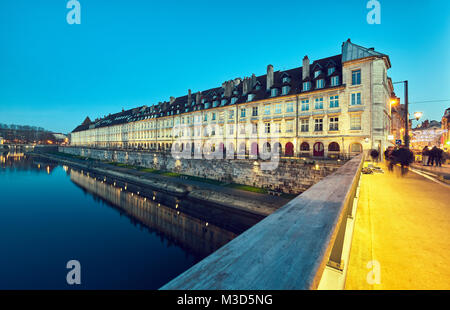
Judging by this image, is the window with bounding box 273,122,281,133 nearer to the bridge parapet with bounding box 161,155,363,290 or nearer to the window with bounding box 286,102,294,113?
the window with bounding box 286,102,294,113

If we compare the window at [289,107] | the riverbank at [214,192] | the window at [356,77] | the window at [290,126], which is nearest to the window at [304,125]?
the window at [290,126]

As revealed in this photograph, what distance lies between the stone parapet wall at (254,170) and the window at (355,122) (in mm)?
8683

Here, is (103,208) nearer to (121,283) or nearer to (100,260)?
(100,260)

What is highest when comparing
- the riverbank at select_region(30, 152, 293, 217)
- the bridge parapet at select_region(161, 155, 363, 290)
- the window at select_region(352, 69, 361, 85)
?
the window at select_region(352, 69, 361, 85)

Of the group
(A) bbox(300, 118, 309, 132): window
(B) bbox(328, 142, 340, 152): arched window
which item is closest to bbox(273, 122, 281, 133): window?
(A) bbox(300, 118, 309, 132): window

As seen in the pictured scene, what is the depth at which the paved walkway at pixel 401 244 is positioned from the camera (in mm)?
2445

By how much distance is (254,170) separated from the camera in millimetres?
22016

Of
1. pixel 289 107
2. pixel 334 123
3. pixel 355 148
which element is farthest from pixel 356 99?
pixel 289 107

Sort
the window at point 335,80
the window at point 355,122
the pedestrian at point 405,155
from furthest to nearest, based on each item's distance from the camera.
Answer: the window at point 335,80 → the window at point 355,122 → the pedestrian at point 405,155

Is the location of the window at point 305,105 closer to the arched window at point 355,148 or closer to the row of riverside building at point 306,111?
the row of riverside building at point 306,111

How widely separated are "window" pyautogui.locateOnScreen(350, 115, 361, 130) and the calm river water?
1804 centimetres

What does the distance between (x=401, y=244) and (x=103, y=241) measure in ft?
61.9

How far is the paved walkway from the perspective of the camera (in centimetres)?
245
